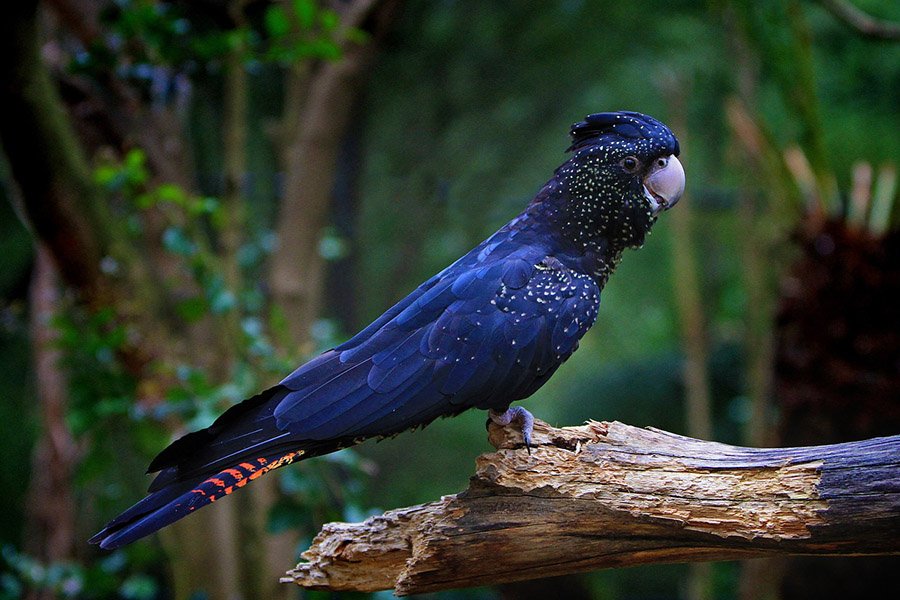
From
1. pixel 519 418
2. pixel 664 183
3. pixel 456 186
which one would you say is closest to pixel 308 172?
pixel 456 186

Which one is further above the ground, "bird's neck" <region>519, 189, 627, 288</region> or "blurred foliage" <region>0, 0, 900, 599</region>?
"blurred foliage" <region>0, 0, 900, 599</region>

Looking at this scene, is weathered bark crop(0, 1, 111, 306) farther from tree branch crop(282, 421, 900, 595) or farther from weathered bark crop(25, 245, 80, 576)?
tree branch crop(282, 421, 900, 595)

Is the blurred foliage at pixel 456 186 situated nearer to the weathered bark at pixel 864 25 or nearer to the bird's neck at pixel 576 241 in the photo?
the weathered bark at pixel 864 25

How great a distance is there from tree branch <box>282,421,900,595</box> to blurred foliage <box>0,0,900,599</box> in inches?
42.1

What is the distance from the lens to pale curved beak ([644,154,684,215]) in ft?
6.90

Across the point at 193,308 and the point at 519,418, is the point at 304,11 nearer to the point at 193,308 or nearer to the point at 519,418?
the point at 193,308

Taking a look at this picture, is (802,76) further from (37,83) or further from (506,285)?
(37,83)

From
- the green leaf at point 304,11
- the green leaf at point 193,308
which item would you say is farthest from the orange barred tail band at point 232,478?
the green leaf at point 304,11

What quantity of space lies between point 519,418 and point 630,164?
723mm

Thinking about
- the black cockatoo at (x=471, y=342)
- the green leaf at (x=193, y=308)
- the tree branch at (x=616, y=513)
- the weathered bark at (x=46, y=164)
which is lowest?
the tree branch at (x=616, y=513)

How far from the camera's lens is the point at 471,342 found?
1915 mm

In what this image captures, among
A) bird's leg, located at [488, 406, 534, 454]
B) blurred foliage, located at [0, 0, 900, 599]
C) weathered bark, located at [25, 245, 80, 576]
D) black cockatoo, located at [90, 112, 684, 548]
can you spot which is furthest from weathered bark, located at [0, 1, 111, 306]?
bird's leg, located at [488, 406, 534, 454]

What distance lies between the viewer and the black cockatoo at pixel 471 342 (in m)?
1.77

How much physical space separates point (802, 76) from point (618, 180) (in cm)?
212
